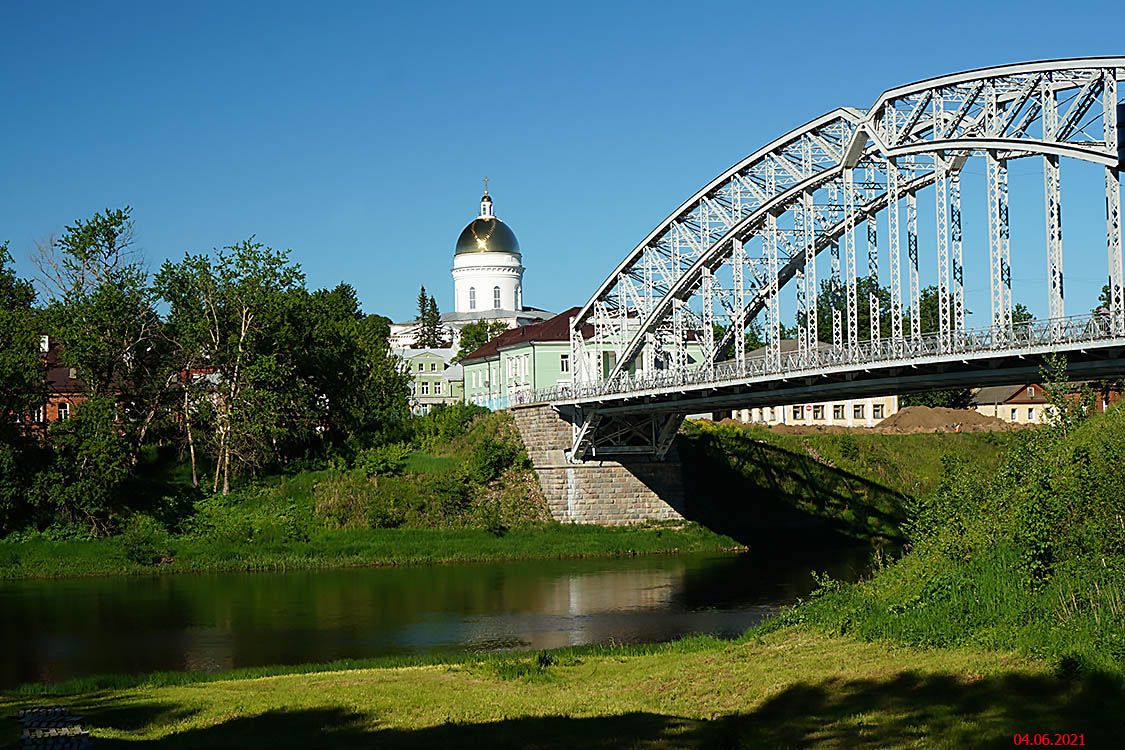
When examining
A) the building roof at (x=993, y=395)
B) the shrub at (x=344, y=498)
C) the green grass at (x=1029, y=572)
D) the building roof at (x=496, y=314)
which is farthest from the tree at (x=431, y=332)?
the green grass at (x=1029, y=572)

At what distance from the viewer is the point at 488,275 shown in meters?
134

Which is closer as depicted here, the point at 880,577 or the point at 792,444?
the point at 880,577

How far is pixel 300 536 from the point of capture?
54969mm

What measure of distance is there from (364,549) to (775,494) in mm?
22146

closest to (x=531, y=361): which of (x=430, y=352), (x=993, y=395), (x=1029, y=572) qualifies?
(x=430, y=352)

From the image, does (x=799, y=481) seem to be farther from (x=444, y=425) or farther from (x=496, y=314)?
(x=496, y=314)

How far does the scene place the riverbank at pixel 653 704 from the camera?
1684 centimetres

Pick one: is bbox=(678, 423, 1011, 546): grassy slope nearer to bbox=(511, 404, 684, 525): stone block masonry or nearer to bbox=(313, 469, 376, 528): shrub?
bbox=(511, 404, 684, 525): stone block masonry

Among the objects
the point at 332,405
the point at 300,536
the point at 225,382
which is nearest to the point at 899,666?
the point at 300,536

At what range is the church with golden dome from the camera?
131000 millimetres

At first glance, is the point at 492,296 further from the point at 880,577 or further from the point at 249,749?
the point at 249,749

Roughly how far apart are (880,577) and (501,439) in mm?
38341

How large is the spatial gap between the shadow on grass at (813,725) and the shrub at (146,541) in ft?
109

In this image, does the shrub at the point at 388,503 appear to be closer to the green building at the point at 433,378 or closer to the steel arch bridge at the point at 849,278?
the steel arch bridge at the point at 849,278
